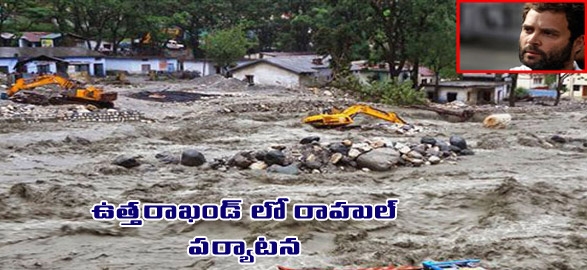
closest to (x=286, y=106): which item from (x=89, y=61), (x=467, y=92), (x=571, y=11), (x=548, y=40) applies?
(x=467, y=92)

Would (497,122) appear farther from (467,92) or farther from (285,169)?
(467,92)

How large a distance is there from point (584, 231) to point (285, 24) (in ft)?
141

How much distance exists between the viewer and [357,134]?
1934cm

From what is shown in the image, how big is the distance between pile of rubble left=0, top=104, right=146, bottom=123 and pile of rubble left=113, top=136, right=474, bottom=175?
6.78 m

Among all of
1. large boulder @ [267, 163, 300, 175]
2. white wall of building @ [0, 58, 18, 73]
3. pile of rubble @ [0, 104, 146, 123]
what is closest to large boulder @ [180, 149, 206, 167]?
large boulder @ [267, 163, 300, 175]

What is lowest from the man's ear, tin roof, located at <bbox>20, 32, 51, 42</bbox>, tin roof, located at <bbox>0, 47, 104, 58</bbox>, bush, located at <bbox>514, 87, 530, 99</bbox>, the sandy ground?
the sandy ground

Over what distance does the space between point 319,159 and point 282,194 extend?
2.62 meters

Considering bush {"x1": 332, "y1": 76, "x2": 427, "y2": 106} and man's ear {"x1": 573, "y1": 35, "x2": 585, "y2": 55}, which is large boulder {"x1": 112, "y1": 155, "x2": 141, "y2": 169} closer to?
man's ear {"x1": 573, "y1": 35, "x2": 585, "y2": 55}

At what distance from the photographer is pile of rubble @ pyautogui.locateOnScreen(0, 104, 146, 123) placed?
20.5 meters

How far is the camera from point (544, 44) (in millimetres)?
5094

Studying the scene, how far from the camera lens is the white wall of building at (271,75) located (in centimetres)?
3759

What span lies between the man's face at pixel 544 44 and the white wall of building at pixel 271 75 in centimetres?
3215

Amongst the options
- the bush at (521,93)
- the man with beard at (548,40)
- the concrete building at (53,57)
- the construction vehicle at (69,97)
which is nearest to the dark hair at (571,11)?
the man with beard at (548,40)

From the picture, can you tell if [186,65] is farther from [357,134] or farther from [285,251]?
[285,251]
